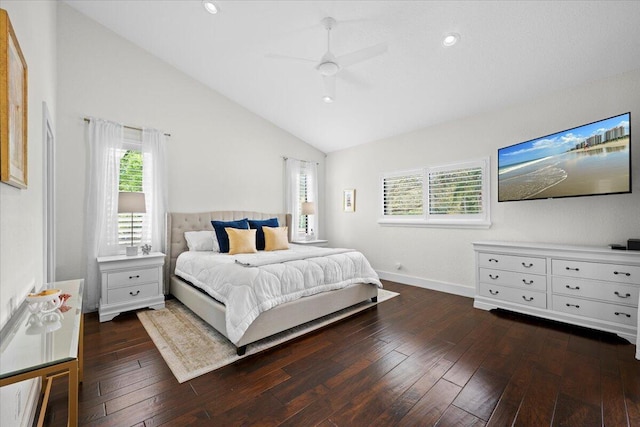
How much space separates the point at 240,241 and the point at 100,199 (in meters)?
1.77

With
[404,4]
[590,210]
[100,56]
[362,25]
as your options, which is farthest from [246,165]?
[590,210]

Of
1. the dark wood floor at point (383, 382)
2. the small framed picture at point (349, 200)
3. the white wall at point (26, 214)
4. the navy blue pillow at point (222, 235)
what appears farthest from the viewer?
the small framed picture at point (349, 200)

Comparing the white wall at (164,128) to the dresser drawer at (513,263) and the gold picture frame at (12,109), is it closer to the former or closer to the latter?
the gold picture frame at (12,109)

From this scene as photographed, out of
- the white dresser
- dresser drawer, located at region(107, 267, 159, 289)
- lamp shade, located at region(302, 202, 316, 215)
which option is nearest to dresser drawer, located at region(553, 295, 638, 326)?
the white dresser

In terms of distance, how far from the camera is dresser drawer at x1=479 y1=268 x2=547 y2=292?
3.09 meters

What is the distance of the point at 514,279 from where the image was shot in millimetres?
3254

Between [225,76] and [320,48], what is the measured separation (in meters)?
1.66

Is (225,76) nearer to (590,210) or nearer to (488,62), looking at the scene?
(488,62)

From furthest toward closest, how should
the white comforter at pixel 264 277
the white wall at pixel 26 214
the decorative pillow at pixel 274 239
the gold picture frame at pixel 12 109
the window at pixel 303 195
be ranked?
the window at pixel 303 195 < the decorative pillow at pixel 274 239 < the white comforter at pixel 264 277 < the white wall at pixel 26 214 < the gold picture frame at pixel 12 109

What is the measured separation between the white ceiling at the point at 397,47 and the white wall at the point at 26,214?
4.91 feet

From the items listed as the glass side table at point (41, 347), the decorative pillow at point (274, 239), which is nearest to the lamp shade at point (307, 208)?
the decorative pillow at point (274, 239)

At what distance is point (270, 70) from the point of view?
3.82 meters

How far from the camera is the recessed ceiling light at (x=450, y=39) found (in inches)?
108

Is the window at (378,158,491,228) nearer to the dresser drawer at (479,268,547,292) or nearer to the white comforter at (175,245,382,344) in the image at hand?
the dresser drawer at (479,268,547,292)
